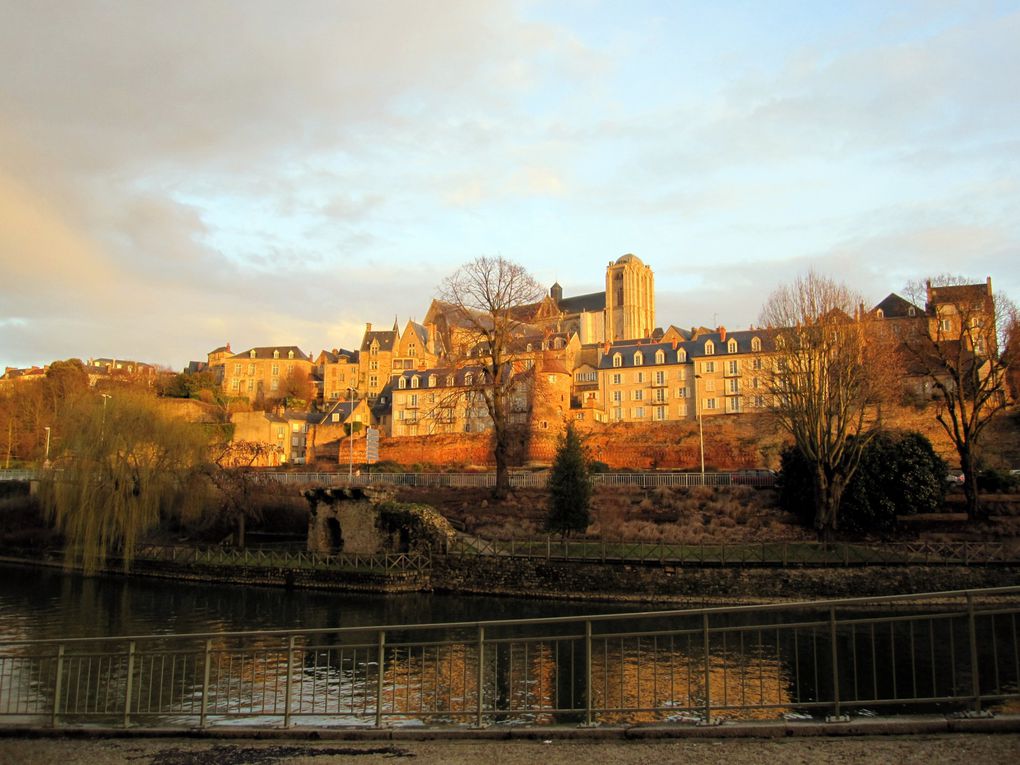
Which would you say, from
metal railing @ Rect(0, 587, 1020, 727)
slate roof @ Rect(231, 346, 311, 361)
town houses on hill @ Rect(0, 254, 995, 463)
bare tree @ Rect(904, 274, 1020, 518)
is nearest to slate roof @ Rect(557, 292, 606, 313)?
town houses on hill @ Rect(0, 254, 995, 463)

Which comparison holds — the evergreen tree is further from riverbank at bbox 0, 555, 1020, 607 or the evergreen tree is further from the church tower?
the church tower

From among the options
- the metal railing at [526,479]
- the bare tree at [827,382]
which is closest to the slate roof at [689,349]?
the metal railing at [526,479]

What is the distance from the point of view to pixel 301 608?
1082 inches

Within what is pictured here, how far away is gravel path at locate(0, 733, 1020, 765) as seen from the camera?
6844 mm

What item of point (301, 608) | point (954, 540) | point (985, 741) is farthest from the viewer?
point (954, 540)

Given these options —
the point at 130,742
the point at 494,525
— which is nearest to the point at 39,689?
the point at 130,742

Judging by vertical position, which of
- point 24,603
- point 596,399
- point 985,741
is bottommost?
point 24,603

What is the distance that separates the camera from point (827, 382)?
33000mm

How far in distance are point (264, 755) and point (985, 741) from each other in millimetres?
6913

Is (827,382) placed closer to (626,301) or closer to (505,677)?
(505,677)

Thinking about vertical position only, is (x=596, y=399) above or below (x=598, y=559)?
above

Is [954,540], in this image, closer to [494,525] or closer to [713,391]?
[494,525]

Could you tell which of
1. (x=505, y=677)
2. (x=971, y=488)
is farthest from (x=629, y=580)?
(x=971, y=488)

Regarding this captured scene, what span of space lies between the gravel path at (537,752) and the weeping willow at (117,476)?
2786 cm
